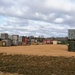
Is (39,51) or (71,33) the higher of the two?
(71,33)

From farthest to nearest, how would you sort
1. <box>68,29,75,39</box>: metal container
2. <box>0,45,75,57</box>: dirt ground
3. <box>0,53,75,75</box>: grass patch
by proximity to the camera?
<box>68,29,75,39</box>: metal container
<box>0,45,75,57</box>: dirt ground
<box>0,53,75,75</box>: grass patch

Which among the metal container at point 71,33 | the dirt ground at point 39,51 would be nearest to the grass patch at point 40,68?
the dirt ground at point 39,51

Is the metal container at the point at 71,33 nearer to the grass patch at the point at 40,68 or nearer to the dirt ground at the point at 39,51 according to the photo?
the dirt ground at the point at 39,51

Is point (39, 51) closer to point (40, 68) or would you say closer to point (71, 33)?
point (71, 33)

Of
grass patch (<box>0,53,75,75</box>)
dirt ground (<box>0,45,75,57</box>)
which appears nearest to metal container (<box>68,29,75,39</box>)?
dirt ground (<box>0,45,75,57</box>)

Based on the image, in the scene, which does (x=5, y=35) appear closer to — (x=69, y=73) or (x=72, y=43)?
(x=72, y=43)

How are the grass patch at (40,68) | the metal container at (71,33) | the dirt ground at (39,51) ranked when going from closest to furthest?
1. the grass patch at (40,68)
2. the dirt ground at (39,51)
3. the metal container at (71,33)

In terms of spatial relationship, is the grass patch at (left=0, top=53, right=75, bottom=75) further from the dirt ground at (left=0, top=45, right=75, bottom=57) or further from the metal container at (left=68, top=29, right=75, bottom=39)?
the metal container at (left=68, top=29, right=75, bottom=39)

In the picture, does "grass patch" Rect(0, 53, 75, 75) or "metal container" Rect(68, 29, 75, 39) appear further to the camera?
"metal container" Rect(68, 29, 75, 39)

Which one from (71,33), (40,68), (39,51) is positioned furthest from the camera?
(71,33)

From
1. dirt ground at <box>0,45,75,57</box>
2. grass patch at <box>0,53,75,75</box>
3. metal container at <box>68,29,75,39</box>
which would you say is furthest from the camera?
metal container at <box>68,29,75,39</box>

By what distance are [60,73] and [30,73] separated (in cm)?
193

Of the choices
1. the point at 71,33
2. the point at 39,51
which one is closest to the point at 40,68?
the point at 39,51

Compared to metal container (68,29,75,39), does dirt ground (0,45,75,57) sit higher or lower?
lower
